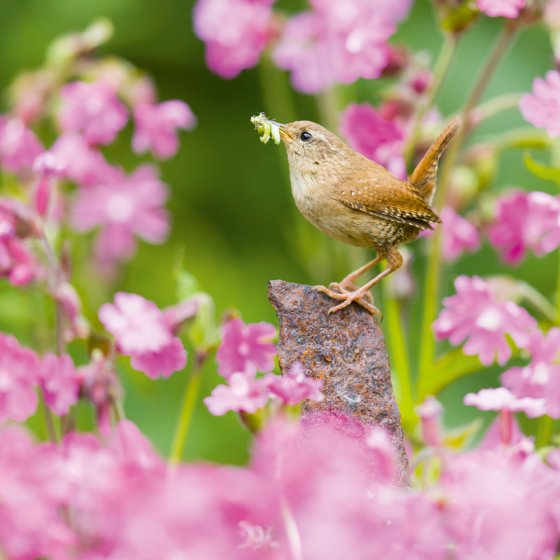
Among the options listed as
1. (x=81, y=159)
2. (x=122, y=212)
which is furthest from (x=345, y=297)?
(x=122, y=212)

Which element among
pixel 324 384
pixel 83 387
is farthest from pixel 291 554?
pixel 83 387

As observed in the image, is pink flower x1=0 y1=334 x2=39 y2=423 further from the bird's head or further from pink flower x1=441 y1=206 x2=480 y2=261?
pink flower x1=441 y1=206 x2=480 y2=261

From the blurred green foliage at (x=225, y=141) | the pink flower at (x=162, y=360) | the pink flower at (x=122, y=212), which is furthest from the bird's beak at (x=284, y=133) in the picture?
the blurred green foliage at (x=225, y=141)

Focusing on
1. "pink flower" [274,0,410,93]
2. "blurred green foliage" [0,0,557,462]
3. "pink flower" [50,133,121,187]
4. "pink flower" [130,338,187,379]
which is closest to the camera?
"pink flower" [130,338,187,379]

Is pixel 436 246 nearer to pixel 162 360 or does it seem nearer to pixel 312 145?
pixel 312 145

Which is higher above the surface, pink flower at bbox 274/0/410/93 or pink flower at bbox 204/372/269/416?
pink flower at bbox 274/0/410/93

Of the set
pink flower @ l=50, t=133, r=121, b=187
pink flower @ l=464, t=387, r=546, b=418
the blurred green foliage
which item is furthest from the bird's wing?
the blurred green foliage
